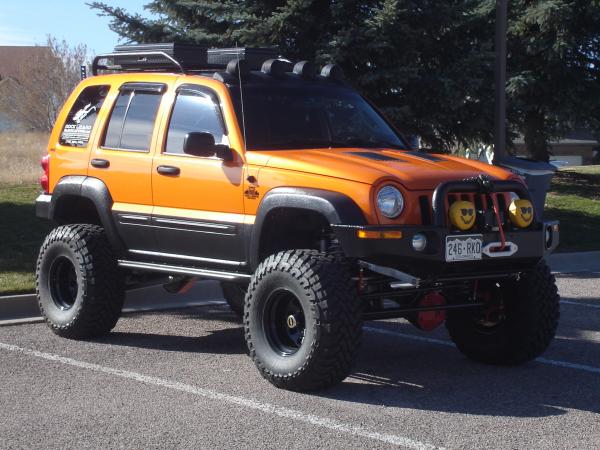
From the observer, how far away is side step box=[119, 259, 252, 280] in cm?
757

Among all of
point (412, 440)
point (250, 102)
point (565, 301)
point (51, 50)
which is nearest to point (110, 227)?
point (250, 102)

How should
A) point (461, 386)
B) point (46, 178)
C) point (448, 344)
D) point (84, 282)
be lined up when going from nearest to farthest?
point (461, 386), point (84, 282), point (448, 344), point (46, 178)

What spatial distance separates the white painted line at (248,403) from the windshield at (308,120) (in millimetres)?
1766

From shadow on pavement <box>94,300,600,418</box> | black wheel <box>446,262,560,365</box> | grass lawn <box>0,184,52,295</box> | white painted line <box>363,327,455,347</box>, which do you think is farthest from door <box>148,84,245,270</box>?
grass lawn <box>0,184,52,295</box>

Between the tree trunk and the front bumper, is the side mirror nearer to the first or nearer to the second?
the front bumper

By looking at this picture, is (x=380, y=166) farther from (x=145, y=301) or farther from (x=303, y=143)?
(x=145, y=301)

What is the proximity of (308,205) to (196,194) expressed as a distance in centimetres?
120

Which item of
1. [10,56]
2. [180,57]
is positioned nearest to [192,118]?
[180,57]

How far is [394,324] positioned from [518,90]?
35.9 ft

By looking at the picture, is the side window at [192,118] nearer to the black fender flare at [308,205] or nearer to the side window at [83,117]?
the black fender flare at [308,205]

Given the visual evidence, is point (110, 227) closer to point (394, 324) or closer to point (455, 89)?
point (394, 324)

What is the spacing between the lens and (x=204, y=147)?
7406 mm

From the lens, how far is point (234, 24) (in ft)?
52.4

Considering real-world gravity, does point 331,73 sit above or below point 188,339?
above
